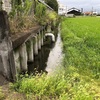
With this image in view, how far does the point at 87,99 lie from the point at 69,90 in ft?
2.30

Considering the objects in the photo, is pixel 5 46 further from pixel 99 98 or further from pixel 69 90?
pixel 99 98

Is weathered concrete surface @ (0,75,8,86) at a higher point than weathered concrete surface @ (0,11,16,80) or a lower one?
lower

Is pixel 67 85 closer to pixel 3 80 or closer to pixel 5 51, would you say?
pixel 3 80

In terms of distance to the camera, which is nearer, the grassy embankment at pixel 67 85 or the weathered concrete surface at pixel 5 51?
the grassy embankment at pixel 67 85

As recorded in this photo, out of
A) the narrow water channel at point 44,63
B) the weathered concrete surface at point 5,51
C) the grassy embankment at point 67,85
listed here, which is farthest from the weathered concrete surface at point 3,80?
the narrow water channel at point 44,63

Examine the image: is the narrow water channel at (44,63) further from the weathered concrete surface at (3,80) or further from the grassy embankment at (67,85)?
the weathered concrete surface at (3,80)

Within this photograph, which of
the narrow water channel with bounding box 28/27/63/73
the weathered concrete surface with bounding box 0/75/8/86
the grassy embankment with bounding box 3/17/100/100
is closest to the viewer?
the grassy embankment with bounding box 3/17/100/100

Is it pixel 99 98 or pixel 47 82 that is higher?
pixel 47 82

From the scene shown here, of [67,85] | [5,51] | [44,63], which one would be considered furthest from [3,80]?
[44,63]

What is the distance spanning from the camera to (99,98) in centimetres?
462

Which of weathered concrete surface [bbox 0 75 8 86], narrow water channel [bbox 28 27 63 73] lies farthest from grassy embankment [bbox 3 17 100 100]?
narrow water channel [bbox 28 27 63 73]

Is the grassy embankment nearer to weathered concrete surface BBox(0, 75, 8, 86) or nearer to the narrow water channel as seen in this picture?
weathered concrete surface BBox(0, 75, 8, 86)

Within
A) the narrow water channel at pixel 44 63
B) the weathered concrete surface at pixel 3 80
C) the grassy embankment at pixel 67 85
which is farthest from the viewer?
the narrow water channel at pixel 44 63

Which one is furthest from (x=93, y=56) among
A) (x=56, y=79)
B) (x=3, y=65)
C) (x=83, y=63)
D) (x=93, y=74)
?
(x=3, y=65)
